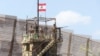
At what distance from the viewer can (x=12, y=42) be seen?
4834 cm

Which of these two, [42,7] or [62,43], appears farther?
[62,43]

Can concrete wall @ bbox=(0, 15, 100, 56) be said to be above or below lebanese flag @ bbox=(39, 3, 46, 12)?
below

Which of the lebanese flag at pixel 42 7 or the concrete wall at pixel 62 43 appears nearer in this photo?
the lebanese flag at pixel 42 7

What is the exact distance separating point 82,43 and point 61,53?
7.79 meters

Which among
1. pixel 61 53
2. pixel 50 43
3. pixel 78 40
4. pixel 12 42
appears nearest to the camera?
pixel 50 43

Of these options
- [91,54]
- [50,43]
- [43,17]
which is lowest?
[91,54]

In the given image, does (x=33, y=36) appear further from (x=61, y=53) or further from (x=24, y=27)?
(x=61, y=53)

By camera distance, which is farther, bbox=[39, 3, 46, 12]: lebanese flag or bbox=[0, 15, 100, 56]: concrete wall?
bbox=[0, 15, 100, 56]: concrete wall

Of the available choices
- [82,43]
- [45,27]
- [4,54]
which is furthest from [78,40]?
[4,54]

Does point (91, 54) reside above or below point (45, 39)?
below

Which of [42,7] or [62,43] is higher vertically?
[42,7]

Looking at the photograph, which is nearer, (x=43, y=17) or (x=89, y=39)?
(x=43, y=17)

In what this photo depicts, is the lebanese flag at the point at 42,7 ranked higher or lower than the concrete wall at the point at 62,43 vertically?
higher

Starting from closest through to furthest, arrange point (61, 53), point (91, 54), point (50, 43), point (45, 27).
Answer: point (50, 43) → point (45, 27) → point (61, 53) → point (91, 54)
